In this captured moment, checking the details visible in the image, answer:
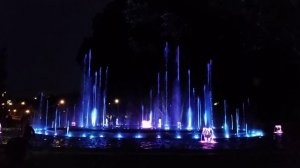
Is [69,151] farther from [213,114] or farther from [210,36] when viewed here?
[213,114]

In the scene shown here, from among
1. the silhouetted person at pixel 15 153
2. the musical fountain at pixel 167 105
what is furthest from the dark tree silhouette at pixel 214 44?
the silhouetted person at pixel 15 153

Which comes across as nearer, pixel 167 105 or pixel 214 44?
pixel 214 44

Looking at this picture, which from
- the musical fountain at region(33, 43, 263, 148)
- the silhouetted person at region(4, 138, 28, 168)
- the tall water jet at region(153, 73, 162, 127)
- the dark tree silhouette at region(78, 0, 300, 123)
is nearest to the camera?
the silhouetted person at region(4, 138, 28, 168)

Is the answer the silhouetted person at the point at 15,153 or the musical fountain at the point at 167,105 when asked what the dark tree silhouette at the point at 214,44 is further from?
the silhouetted person at the point at 15,153

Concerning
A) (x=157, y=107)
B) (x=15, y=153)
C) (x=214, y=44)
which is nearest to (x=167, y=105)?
(x=157, y=107)

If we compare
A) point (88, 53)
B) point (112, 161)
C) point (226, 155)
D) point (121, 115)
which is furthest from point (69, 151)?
point (121, 115)

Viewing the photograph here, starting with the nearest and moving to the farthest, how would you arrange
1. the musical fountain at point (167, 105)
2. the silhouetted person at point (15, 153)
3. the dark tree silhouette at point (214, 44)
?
the silhouetted person at point (15, 153) → the dark tree silhouette at point (214, 44) → the musical fountain at point (167, 105)

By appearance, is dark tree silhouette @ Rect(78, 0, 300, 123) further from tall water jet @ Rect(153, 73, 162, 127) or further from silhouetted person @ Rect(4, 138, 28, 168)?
silhouetted person @ Rect(4, 138, 28, 168)

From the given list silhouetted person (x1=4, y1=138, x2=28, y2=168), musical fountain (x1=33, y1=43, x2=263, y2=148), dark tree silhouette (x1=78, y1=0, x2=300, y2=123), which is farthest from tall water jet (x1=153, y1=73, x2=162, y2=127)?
silhouetted person (x1=4, y1=138, x2=28, y2=168)

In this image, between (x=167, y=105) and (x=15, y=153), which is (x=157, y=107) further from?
(x=15, y=153)

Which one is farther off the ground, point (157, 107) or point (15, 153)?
point (157, 107)

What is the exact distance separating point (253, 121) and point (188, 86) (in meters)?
7.45

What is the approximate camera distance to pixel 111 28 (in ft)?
141

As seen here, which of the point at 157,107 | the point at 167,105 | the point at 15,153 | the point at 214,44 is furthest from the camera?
the point at 157,107
